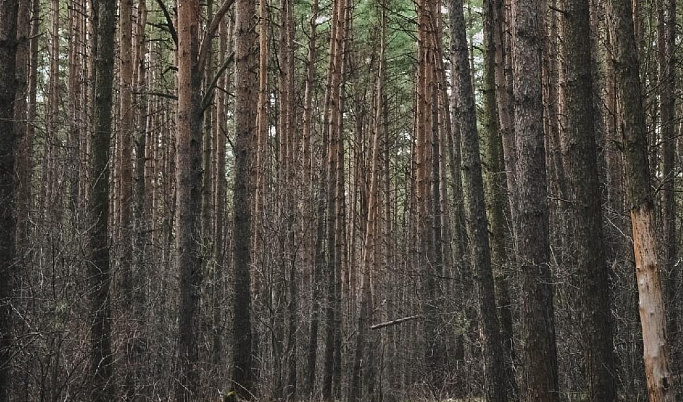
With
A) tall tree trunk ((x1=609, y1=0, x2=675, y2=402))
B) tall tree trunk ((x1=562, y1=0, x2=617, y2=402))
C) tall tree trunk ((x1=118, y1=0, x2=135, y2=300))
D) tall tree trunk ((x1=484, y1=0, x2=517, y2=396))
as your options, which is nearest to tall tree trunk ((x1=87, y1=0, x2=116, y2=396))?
tall tree trunk ((x1=118, y1=0, x2=135, y2=300))

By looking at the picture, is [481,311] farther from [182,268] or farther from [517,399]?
[182,268]

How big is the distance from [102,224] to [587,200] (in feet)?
18.3

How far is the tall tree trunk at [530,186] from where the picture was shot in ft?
23.7

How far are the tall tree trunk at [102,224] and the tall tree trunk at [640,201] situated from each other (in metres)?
5.31

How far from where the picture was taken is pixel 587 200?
22.9 feet

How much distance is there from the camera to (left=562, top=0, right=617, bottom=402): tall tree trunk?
677cm

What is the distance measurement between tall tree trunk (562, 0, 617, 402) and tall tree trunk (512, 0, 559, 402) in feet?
1.23

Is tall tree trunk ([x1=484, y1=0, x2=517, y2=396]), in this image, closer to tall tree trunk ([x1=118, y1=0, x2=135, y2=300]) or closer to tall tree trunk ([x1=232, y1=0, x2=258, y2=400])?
tall tree trunk ([x1=232, y1=0, x2=258, y2=400])

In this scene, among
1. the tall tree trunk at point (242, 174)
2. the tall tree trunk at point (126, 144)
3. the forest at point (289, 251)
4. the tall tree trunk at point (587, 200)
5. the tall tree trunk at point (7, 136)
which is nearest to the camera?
the forest at point (289, 251)

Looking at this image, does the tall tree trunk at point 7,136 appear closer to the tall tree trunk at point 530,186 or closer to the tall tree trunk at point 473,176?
the tall tree trunk at point 473,176

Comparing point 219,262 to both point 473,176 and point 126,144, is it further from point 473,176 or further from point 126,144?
point 473,176

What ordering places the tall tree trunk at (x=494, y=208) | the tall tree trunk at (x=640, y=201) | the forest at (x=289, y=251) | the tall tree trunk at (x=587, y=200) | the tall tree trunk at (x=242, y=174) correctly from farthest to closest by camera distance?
1. the tall tree trunk at (x=494, y=208)
2. the tall tree trunk at (x=242, y=174)
3. the tall tree trunk at (x=587, y=200)
4. the forest at (x=289, y=251)
5. the tall tree trunk at (x=640, y=201)

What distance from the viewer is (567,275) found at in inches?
324

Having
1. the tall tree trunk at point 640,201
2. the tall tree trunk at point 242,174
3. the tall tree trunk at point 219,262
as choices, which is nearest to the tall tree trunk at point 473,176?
the tall tree trunk at point 640,201
